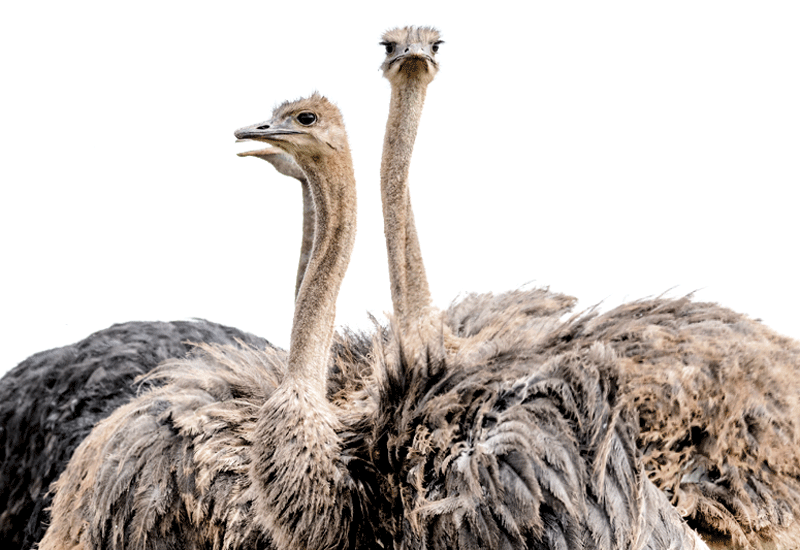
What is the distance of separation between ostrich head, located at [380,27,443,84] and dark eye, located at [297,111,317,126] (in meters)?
0.75

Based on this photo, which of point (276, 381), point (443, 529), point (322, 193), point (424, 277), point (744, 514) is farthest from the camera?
point (424, 277)

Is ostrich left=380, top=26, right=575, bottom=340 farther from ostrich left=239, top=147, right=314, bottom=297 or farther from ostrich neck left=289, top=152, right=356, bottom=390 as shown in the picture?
ostrich neck left=289, top=152, right=356, bottom=390

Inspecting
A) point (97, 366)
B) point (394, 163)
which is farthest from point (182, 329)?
point (394, 163)

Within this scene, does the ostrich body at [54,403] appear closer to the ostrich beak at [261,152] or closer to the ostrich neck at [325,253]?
the ostrich beak at [261,152]

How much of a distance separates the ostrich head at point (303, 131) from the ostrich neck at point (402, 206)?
690 millimetres

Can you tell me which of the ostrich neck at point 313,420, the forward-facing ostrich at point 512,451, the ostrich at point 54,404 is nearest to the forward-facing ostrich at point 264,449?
the ostrich neck at point 313,420

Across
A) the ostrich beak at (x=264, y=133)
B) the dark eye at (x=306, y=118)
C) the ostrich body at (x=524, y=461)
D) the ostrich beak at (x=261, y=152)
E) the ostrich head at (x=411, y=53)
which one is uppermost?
the ostrich head at (x=411, y=53)

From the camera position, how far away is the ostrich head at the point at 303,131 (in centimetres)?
280

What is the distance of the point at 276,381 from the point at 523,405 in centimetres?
96

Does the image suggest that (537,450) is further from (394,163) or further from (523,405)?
(394,163)

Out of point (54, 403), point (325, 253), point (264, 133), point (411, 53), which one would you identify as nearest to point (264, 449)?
point (325, 253)

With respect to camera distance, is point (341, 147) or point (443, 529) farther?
point (341, 147)

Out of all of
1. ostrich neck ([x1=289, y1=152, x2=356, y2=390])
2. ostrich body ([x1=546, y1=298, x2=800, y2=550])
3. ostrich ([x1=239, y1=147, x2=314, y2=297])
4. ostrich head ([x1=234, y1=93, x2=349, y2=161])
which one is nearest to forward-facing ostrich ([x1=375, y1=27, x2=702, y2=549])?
ostrich body ([x1=546, y1=298, x2=800, y2=550])

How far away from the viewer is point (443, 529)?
243cm
